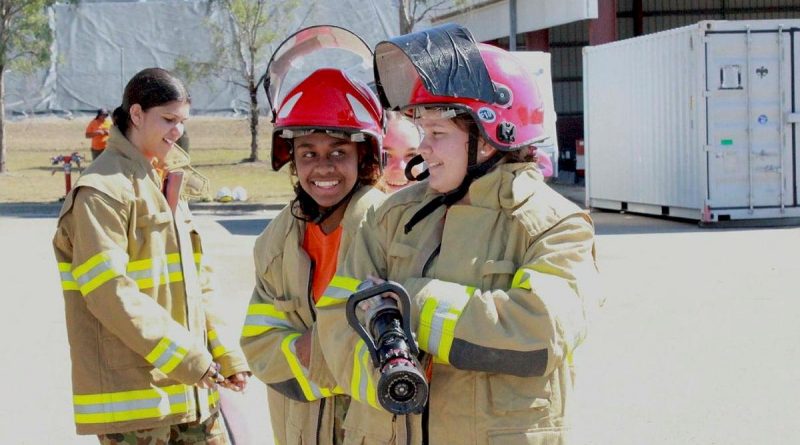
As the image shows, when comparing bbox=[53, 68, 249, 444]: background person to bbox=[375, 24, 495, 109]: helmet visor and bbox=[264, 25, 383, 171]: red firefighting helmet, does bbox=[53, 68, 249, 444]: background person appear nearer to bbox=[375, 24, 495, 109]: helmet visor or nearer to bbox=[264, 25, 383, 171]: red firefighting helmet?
bbox=[264, 25, 383, 171]: red firefighting helmet

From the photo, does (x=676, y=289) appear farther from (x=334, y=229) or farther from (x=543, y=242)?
(x=543, y=242)

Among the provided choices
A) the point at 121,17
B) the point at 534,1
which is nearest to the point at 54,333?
the point at 534,1

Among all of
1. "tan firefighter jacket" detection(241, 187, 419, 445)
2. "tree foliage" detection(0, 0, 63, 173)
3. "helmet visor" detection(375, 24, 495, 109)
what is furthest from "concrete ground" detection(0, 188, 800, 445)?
"tree foliage" detection(0, 0, 63, 173)

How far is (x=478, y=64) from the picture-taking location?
9.95 ft

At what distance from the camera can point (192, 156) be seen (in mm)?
36094

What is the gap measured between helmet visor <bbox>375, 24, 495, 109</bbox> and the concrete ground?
1.25 meters

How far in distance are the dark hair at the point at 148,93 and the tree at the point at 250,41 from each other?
96.6ft

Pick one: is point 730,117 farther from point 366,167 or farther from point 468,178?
point 468,178

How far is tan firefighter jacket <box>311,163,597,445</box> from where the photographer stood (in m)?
2.71

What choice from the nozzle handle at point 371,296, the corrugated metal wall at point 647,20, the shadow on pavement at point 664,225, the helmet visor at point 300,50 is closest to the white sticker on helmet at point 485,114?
the nozzle handle at point 371,296

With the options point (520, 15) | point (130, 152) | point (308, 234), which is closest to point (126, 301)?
point (130, 152)

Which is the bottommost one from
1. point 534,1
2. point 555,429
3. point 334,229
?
point 555,429

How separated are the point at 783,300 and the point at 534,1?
67.6 ft

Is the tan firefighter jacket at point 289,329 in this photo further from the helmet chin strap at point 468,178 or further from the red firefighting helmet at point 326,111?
the helmet chin strap at point 468,178
